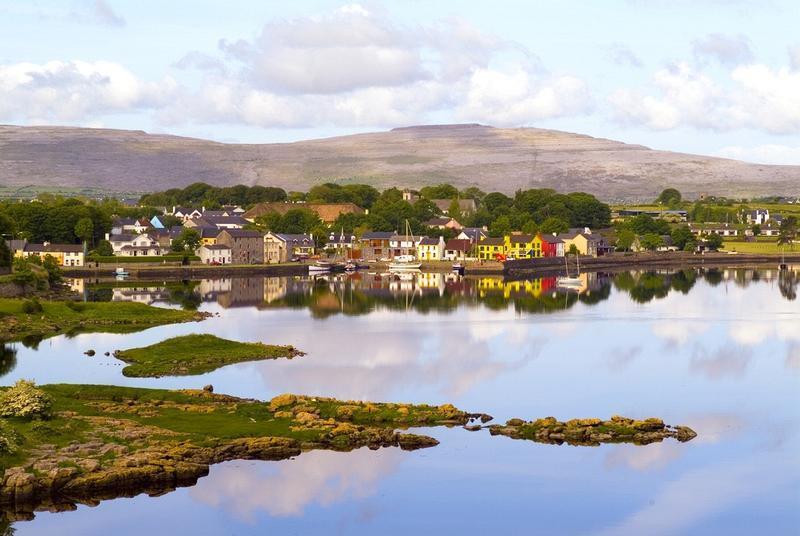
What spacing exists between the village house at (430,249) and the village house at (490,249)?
3188 millimetres

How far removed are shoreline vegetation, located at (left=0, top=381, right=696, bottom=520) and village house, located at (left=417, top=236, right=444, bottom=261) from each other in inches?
2696

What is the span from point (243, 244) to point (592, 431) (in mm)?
65319

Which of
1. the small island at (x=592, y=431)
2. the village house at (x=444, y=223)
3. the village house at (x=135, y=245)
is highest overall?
the village house at (x=444, y=223)

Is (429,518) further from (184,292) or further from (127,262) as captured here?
(127,262)

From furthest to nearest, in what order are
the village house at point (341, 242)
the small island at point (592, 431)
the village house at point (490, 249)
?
the village house at point (341, 242) → the village house at point (490, 249) → the small island at point (592, 431)

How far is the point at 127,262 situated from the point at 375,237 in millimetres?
25468

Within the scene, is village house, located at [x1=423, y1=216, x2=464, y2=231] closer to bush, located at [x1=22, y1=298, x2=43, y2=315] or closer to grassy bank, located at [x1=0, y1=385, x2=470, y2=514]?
bush, located at [x1=22, y1=298, x2=43, y2=315]

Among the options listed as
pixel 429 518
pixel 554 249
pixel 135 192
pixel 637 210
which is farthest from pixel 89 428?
pixel 135 192

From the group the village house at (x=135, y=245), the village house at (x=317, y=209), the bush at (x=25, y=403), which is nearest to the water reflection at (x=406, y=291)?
the village house at (x=135, y=245)

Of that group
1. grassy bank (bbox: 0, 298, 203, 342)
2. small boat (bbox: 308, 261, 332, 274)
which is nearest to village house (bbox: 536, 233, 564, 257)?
small boat (bbox: 308, 261, 332, 274)

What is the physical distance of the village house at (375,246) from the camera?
327 ft

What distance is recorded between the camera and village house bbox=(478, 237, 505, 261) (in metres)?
98.8

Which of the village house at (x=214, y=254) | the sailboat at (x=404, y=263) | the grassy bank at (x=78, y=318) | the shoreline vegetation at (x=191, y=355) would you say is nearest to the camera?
the shoreline vegetation at (x=191, y=355)

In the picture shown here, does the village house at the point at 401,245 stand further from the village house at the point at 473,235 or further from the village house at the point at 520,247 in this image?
the village house at the point at 520,247
